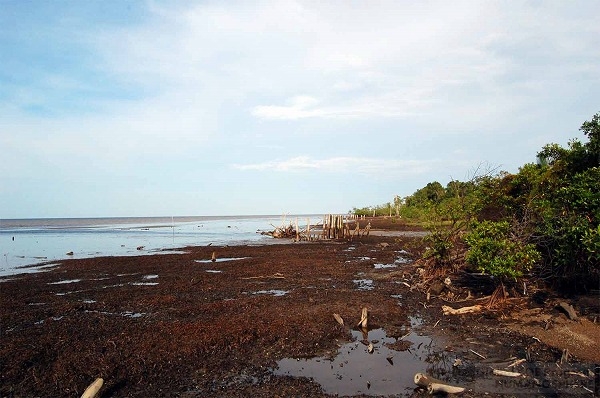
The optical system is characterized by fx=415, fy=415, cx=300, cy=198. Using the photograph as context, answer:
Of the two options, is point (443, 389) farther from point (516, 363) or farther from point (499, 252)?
point (499, 252)

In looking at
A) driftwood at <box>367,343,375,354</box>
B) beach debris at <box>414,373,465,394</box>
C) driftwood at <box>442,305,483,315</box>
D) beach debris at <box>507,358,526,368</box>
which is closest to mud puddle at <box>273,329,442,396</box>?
driftwood at <box>367,343,375,354</box>

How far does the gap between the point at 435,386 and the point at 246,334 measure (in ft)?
14.4

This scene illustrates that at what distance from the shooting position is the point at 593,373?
6.77 metres

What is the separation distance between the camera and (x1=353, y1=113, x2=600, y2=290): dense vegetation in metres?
10.1

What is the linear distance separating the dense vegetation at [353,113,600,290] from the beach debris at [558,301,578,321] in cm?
110

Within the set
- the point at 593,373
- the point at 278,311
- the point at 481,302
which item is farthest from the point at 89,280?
the point at 593,373

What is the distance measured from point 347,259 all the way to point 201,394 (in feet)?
58.7

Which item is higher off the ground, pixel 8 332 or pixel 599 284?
pixel 599 284

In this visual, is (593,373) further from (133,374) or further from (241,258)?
(241,258)

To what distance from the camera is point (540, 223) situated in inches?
457

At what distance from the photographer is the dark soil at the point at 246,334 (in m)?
6.78

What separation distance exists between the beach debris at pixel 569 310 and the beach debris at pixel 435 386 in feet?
15.7

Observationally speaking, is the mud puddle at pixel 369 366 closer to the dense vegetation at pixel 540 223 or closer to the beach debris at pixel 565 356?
the beach debris at pixel 565 356

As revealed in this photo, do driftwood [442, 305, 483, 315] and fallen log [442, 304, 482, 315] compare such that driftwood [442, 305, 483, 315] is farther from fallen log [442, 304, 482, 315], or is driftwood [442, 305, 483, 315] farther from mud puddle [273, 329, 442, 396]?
mud puddle [273, 329, 442, 396]
